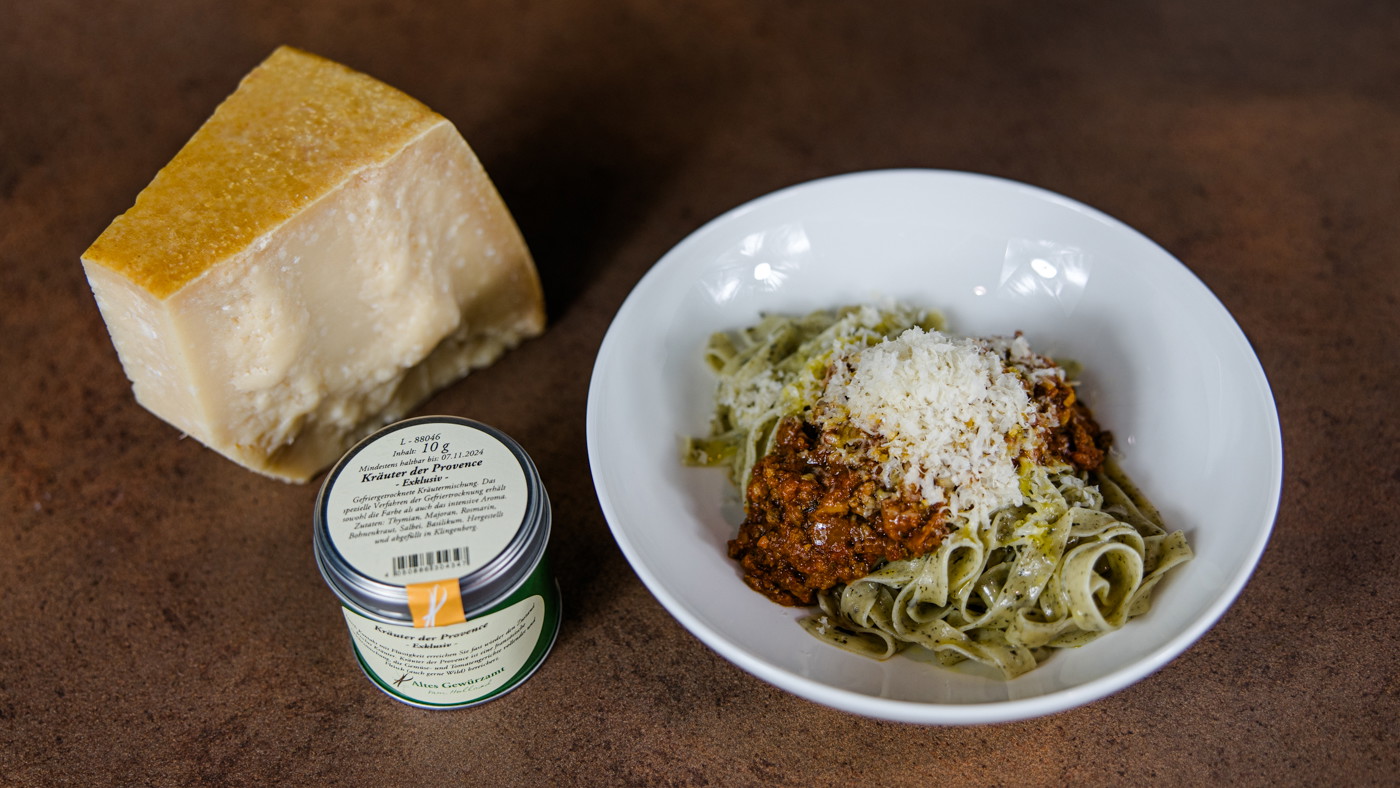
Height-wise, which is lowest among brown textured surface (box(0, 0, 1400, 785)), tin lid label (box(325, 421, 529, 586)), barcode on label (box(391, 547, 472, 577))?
brown textured surface (box(0, 0, 1400, 785))

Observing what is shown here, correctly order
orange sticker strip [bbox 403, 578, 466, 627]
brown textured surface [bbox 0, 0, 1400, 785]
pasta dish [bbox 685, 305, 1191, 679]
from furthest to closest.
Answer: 1. brown textured surface [bbox 0, 0, 1400, 785]
2. pasta dish [bbox 685, 305, 1191, 679]
3. orange sticker strip [bbox 403, 578, 466, 627]

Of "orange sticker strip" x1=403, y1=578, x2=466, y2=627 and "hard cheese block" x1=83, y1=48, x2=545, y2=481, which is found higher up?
"hard cheese block" x1=83, y1=48, x2=545, y2=481

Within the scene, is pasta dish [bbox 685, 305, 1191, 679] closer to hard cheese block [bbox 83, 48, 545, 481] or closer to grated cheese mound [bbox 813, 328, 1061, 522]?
grated cheese mound [bbox 813, 328, 1061, 522]

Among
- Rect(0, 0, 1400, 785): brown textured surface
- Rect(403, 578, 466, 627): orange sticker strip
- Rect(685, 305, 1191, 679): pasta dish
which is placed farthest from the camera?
Rect(0, 0, 1400, 785): brown textured surface

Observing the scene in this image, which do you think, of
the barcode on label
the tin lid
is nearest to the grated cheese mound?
the tin lid

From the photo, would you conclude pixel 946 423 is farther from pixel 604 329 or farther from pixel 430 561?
pixel 604 329

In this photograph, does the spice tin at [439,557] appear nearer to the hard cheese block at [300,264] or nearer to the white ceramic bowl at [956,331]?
the white ceramic bowl at [956,331]

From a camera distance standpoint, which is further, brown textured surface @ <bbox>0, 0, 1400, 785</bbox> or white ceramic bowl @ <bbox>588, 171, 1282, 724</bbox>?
brown textured surface @ <bbox>0, 0, 1400, 785</bbox>
